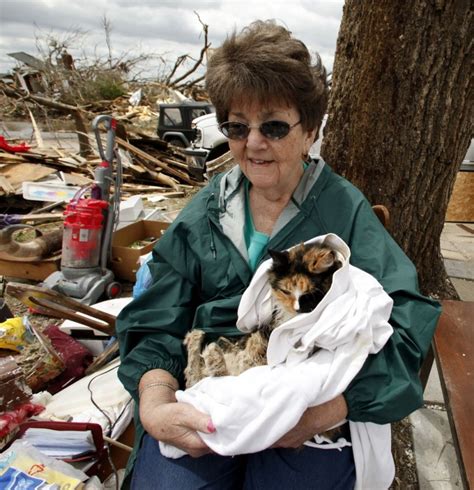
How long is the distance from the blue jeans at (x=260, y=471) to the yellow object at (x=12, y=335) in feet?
5.08

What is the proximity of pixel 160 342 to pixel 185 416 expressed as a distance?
14.7 inches

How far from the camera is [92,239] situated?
3928mm

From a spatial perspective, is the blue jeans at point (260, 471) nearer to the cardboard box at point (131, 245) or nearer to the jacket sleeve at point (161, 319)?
the jacket sleeve at point (161, 319)

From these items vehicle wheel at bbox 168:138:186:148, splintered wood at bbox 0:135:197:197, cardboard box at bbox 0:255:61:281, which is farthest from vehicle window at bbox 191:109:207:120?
cardboard box at bbox 0:255:61:281

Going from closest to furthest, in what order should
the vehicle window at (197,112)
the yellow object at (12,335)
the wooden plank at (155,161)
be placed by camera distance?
1. the yellow object at (12,335)
2. the wooden plank at (155,161)
3. the vehicle window at (197,112)

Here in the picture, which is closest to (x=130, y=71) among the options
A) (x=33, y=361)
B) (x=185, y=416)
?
(x=33, y=361)

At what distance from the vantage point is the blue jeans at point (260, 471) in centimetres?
138

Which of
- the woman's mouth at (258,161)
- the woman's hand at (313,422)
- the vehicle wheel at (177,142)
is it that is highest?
the woman's mouth at (258,161)

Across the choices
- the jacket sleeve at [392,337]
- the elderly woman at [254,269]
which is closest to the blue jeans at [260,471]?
the elderly woman at [254,269]

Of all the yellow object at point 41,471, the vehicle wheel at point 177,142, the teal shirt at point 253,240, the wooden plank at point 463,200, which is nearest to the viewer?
the yellow object at point 41,471

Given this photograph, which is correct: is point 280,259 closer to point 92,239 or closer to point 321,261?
point 321,261

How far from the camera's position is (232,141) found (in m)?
1.70

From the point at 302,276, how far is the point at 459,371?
83cm

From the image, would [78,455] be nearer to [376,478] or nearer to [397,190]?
[376,478]
